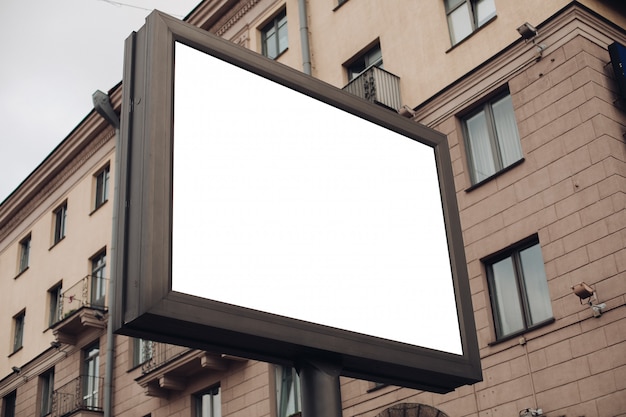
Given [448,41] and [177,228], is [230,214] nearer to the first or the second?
[177,228]

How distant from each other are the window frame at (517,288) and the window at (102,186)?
16.2 meters

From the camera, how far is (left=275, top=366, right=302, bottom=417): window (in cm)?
1856

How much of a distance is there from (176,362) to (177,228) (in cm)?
1843

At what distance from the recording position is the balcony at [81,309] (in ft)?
83.9

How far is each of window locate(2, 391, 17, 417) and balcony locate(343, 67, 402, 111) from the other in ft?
63.1

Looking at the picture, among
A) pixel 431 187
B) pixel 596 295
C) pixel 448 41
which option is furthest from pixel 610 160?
pixel 431 187

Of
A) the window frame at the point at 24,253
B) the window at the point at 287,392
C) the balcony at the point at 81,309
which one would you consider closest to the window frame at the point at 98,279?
the balcony at the point at 81,309

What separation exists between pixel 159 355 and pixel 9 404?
441 inches

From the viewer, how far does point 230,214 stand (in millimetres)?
3582

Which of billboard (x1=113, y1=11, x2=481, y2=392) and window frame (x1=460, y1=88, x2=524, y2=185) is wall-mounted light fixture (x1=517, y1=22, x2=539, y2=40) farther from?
billboard (x1=113, y1=11, x2=481, y2=392)

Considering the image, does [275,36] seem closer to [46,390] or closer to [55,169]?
[55,169]

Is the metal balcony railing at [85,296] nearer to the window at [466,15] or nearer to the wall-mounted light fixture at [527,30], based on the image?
the window at [466,15]

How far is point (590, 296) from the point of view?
1298 cm

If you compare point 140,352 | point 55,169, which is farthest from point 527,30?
point 55,169
